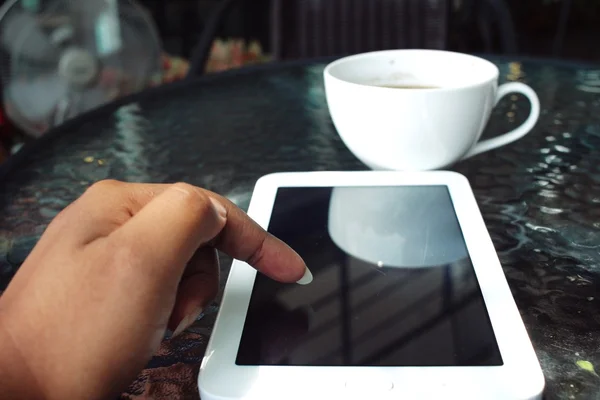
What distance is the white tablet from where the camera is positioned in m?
0.22

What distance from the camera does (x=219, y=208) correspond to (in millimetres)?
252

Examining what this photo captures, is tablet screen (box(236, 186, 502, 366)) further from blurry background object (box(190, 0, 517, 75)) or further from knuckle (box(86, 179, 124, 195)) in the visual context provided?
blurry background object (box(190, 0, 517, 75))

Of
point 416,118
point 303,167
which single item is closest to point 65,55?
point 303,167

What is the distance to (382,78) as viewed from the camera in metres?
0.48

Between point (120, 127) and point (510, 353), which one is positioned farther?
point (120, 127)

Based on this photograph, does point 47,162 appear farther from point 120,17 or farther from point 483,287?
point 120,17

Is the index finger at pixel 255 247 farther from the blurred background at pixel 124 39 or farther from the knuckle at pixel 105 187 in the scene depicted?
the blurred background at pixel 124 39

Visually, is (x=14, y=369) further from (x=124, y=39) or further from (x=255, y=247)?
(x=124, y=39)

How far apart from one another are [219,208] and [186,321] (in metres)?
0.06

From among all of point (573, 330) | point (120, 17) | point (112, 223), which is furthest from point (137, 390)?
point (120, 17)

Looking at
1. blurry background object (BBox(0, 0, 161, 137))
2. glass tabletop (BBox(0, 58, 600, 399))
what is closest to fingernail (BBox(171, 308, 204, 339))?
glass tabletop (BBox(0, 58, 600, 399))

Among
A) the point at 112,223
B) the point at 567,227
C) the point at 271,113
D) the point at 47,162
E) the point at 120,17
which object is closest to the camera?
the point at 112,223

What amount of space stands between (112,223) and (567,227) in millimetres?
278

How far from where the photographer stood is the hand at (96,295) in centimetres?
19
